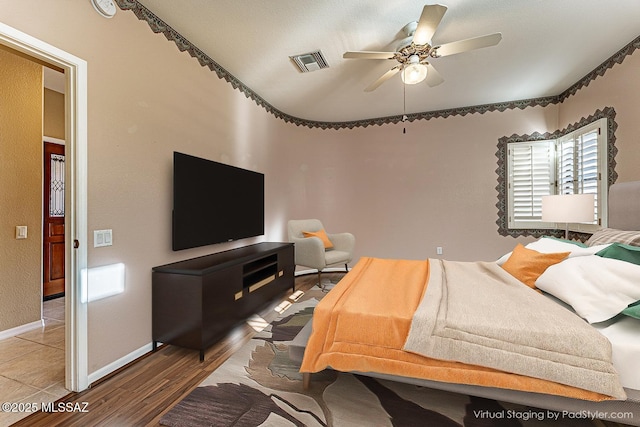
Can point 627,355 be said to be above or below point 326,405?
above

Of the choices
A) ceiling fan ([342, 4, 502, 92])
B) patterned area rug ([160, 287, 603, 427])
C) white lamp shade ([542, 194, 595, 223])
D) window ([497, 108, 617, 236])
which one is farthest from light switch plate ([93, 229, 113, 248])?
window ([497, 108, 617, 236])

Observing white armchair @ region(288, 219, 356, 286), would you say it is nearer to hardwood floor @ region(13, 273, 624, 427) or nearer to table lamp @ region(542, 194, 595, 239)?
hardwood floor @ region(13, 273, 624, 427)

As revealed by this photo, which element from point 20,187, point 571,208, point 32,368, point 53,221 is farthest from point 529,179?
point 53,221

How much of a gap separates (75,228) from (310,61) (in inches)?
99.4

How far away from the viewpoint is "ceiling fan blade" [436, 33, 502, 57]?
1962 millimetres

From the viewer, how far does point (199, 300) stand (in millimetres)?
1994

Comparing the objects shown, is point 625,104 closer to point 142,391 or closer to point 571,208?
point 571,208

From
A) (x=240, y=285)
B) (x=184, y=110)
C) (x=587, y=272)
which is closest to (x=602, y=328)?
(x=587, y=272)

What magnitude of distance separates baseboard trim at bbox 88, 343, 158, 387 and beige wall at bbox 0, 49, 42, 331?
4.67 ft

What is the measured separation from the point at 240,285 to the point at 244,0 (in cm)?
234

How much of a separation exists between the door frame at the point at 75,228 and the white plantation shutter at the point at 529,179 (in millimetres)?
5034

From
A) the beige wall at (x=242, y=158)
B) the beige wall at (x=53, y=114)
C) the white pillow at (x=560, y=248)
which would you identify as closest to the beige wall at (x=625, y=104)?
the beige wall at (x=242, y=158)

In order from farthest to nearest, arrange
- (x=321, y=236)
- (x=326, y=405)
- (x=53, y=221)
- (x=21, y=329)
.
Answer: (x=321, y=236), (x=53, y=221), (x=21, y=329), (x=326, y=405)

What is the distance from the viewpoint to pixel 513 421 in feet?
4.70
